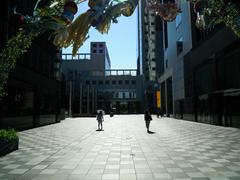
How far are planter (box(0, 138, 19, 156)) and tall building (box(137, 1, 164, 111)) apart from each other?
61252 mm

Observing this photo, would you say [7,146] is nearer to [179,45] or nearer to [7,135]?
[7,135]

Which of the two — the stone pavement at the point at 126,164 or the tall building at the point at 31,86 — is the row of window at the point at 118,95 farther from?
Answer: the stone pavement at the point at 126,164

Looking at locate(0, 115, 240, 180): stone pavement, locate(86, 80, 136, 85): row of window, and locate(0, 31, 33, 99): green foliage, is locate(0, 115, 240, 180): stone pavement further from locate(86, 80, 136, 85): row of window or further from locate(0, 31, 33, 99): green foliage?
locate(86, 80, 136, 85): row of window

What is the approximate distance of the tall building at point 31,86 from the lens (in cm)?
2116

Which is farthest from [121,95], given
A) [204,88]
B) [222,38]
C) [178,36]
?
[222,38]

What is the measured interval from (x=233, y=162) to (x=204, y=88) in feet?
76.3

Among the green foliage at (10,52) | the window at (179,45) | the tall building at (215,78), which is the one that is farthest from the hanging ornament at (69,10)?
the window at (179,45)

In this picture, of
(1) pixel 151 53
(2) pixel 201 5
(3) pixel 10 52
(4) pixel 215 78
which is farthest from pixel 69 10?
(1) pixel 151 53

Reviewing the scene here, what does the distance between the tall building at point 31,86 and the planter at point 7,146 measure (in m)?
6.64

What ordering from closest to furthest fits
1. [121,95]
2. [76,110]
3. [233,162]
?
[233,162] → [76,110] → [121,95]

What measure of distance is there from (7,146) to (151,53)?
77878 millimetres

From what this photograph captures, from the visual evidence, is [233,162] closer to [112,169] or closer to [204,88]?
[112,169]

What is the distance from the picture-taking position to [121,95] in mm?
95938

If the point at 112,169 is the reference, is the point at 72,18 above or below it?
above
